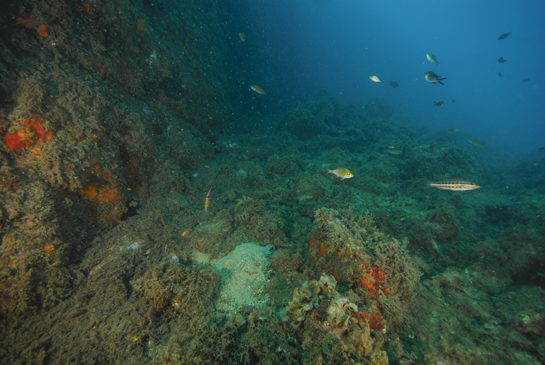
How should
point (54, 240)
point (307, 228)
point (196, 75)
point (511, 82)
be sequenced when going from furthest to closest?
1. point (511, 82)
2. point (196, 75)
3. point (307, 228)
4. point (54, 240)

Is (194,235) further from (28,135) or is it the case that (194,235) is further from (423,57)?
(423,57)

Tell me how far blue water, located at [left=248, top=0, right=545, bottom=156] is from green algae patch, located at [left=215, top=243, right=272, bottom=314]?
24976 millimetres

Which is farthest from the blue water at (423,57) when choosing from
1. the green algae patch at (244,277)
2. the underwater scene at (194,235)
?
the green algae patch at (244,277)

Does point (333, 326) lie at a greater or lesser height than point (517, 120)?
greater

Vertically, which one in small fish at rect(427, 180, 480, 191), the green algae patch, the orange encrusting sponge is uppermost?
the orange encrusting sponge

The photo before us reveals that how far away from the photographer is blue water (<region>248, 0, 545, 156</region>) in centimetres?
3312

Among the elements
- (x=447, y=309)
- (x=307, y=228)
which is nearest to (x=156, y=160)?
(x=307, y=228)

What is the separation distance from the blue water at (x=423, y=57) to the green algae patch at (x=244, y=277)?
983 inches

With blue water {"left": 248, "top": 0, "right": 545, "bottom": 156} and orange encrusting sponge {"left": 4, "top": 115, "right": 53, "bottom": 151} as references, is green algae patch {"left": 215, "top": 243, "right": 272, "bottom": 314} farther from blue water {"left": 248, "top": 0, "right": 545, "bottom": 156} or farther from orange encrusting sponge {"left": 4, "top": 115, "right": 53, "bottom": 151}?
blue water {"left": 248, "top": 0, "right": 545, "bottom": 156}

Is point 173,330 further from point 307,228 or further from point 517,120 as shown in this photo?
point 517,120

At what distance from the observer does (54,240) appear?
4254 millimetres

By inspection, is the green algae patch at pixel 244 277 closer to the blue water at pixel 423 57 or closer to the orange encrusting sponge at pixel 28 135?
the orange encrusting sponge at pixel 28 135

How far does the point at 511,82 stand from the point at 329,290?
594 ft

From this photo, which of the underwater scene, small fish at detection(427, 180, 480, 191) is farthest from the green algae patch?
small fish at detection(427, 180, 480, 191)
